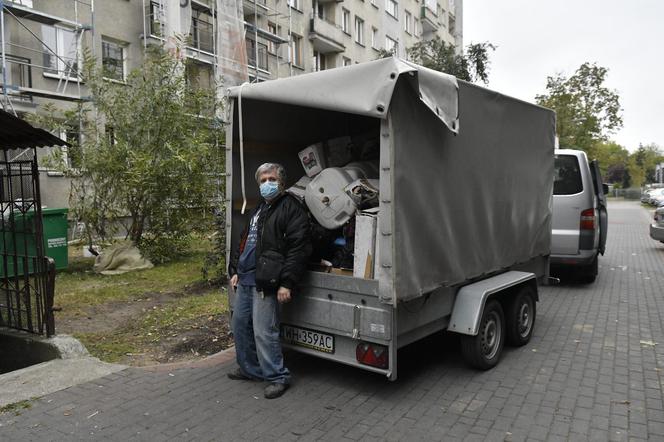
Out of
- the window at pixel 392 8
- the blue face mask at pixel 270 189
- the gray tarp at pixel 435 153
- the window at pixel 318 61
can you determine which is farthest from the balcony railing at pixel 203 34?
the blue face mask at pixel 270 189

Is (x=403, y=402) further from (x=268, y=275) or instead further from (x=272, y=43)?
(x=272, y=43)

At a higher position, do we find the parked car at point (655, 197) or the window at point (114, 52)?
the window at point (114, 52)

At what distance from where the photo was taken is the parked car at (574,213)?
8.24 metres

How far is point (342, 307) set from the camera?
417cm

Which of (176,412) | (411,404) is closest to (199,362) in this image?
(176,412)

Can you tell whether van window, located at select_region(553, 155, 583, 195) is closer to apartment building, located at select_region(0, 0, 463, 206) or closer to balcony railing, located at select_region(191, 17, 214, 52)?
apartment building, located at select_region(0, 0, 463, 206)

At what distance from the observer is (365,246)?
4.14 meters

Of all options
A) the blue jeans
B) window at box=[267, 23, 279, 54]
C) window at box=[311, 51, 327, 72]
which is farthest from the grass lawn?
window at box=[311, 51, 327, 72]

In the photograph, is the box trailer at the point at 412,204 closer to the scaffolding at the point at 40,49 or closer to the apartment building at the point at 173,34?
the apartment building at the point at 173,34

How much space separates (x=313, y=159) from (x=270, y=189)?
3.29 feet

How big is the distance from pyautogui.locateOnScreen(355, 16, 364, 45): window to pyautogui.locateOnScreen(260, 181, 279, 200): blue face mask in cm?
3147

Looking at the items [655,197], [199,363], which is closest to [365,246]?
[199,363]

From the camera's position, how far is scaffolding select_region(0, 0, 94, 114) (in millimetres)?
15172

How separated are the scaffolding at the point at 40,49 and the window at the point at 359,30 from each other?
19429 mm
